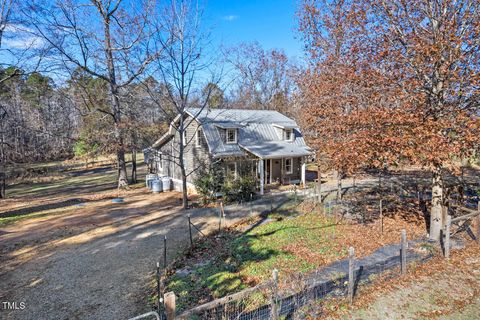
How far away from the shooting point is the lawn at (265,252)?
7.13 metres

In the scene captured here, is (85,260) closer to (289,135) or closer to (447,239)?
(447,239)

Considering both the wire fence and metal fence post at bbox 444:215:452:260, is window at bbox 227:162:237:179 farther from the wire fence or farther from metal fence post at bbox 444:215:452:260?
metal fence post at bbox 444:215:452:260

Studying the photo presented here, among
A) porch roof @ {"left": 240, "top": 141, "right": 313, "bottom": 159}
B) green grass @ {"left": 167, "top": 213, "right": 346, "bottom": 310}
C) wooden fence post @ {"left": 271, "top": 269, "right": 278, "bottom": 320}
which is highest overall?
porch roof @ {"left": 240, "top": 141, "right": 313, "bottom": 159}

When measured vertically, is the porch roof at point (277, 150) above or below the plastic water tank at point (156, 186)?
above

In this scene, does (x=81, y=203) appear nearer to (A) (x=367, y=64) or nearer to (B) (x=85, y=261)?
(B) (x=85, y=261)

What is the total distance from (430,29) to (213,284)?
10411mm

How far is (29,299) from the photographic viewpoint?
22.6 ft

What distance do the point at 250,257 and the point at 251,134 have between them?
1438 centimetres

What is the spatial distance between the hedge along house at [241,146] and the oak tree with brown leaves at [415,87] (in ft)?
33.7

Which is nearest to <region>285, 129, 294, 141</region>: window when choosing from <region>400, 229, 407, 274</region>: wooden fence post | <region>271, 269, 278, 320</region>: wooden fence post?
<region>400, 229, 407, 274</region>: wooden fence post

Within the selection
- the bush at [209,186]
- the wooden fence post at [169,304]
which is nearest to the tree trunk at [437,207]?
the wooden fence post at [169,304]

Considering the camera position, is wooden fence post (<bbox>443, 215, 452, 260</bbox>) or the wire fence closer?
the wire fence

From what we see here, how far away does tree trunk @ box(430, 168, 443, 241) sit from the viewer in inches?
362

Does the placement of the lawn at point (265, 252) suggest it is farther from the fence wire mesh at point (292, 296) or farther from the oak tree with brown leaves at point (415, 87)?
the oak tree with brown leaves at point (415, 87)
